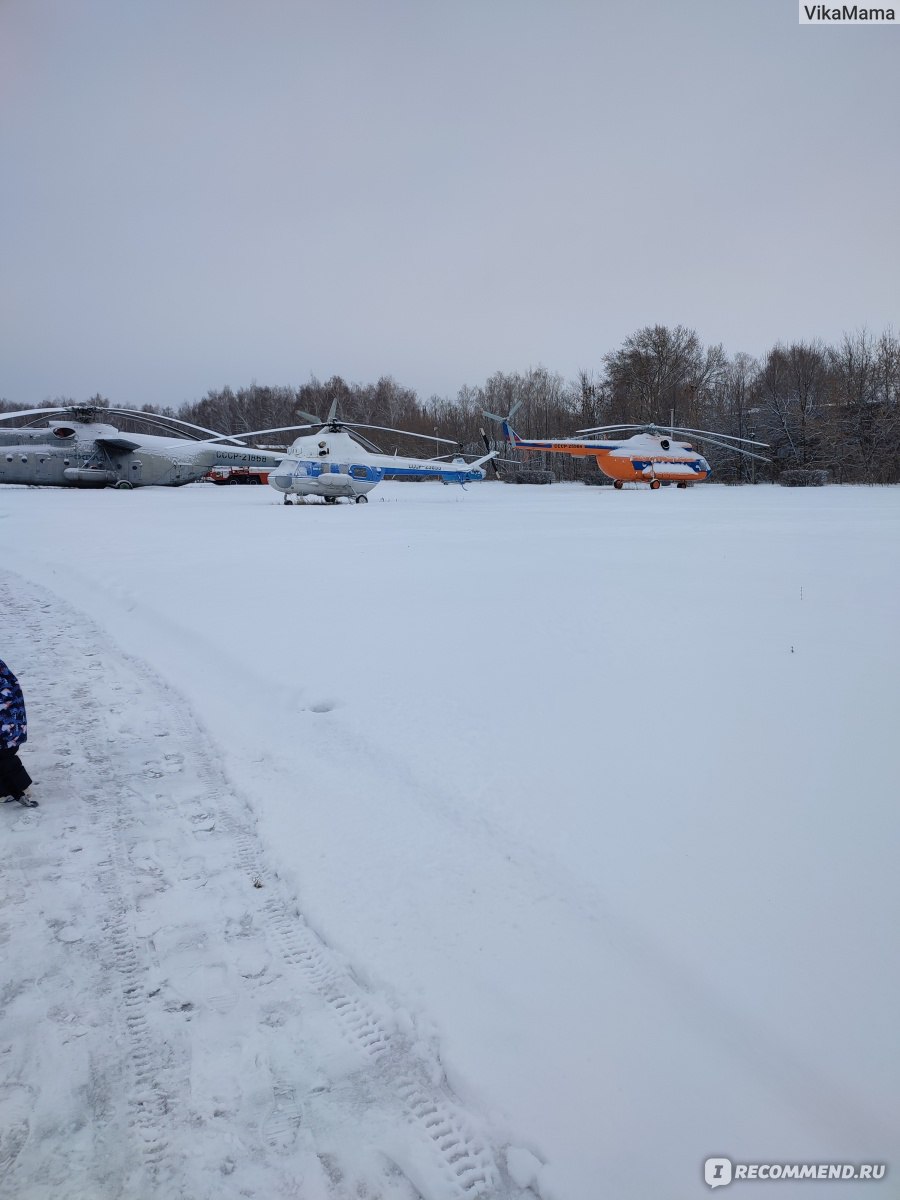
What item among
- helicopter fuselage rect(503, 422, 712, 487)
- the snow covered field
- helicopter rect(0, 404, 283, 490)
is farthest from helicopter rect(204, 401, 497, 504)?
the snow covered field

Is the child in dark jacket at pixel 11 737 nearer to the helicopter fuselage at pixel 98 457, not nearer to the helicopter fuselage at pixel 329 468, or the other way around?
the helicopter fuselage at pixel 329 468

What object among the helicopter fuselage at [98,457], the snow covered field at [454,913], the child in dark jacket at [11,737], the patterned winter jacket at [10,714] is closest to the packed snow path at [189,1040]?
the snow covered field at [454,913]

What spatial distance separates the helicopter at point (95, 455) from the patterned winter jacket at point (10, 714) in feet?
77.2

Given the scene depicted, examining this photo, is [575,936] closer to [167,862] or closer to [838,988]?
[838,988]

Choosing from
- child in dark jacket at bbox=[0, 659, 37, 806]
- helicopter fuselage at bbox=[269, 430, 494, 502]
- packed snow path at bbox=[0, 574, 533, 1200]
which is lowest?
packed snow path at bbox=[0, 574, 533, 1200]

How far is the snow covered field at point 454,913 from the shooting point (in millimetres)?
1649

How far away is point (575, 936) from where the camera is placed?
2293mm

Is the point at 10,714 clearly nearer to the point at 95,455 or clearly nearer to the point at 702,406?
the point at 95,455

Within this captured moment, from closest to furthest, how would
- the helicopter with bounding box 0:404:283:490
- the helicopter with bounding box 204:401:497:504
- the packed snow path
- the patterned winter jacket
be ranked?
the packed snow path → the patterned winter jacket → the helicopter with bounding box 204:401:497:504 → the helicopter with bounding box 0:404:283:490

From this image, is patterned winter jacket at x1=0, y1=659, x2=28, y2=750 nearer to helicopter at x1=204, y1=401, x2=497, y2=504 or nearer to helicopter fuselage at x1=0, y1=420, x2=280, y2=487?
helicopter at x1=204, y1=401, x2=497, y2=504

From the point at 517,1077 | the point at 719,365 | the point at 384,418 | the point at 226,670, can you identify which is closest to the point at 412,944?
the point at 517,1077

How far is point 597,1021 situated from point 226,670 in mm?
3974

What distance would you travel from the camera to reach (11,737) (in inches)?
117

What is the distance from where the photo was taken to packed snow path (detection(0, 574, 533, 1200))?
1.57 m
